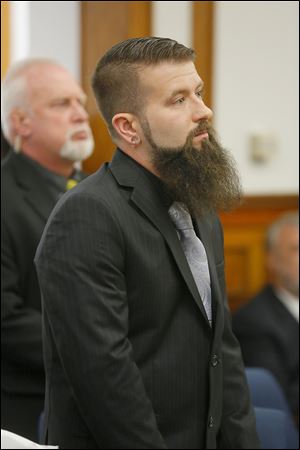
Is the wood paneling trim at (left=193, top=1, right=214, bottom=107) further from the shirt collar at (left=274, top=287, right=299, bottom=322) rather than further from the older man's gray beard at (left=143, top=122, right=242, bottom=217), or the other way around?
the older man's gray beard at (left=143, top=122, right=242, bottom=217)

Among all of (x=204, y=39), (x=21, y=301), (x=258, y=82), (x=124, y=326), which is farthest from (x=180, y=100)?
(x=258, y=82)

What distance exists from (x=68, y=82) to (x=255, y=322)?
128 cm

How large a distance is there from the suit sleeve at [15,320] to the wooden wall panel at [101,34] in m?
0.93

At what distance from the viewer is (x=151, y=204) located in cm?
179

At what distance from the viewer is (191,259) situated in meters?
1.85

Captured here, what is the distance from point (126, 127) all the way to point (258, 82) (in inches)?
99.7

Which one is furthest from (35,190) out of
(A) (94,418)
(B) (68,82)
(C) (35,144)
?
(A) (94,418)

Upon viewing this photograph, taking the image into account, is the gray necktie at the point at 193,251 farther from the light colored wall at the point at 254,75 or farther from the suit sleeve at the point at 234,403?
the light colored wall at the point at 254,75

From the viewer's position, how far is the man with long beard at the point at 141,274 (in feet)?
5.61

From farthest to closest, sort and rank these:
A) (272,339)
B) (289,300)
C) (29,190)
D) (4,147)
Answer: (289,300)
(272,339)
(4,147)
(29,190)

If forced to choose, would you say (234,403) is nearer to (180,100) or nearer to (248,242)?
(180,100)

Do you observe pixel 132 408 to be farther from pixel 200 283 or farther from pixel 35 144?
pixel 35 144

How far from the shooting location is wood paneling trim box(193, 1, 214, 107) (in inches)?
159

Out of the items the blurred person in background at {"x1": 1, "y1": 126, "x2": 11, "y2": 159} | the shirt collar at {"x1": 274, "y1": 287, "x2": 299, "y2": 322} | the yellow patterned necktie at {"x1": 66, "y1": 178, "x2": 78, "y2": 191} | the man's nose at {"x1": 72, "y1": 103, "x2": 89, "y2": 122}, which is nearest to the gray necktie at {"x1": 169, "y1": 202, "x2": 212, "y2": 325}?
the yellow patterned necktie at {"x1": 66, "y1": 178, "x2": 78, "y2": 191}
